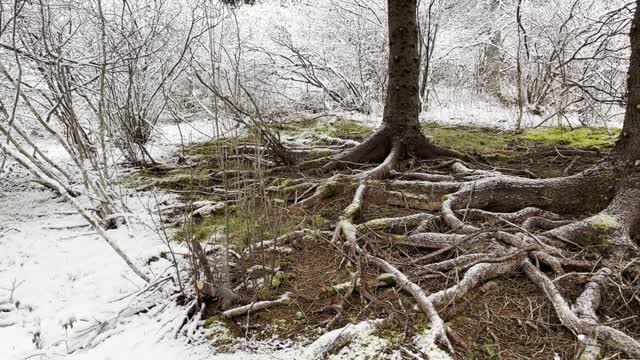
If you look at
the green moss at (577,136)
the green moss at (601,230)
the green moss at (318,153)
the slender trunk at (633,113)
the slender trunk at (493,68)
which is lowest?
the green moss at (601,230)

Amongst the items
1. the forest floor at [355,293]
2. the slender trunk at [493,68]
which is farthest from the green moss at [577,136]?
the slender trunk at [493,68]

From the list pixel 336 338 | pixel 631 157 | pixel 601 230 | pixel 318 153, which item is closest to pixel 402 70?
pixel 318 153

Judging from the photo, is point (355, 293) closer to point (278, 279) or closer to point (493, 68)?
point (278, 279)

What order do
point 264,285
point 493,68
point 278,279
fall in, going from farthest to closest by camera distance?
point 493,68
point 278,279
point 264,285

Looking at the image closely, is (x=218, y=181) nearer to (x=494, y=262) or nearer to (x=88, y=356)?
(x=88, y=356)

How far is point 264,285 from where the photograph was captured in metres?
2.76

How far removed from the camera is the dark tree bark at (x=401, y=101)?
4.96 meters

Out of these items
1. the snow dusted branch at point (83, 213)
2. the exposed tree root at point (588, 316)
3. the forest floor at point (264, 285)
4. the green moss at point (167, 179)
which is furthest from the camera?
the green moss at point (167, 179)

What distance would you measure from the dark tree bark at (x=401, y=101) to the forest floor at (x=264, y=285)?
297 millimetres

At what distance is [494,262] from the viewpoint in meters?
2.64

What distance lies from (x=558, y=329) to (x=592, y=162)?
372 cm

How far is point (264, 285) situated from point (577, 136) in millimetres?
6386

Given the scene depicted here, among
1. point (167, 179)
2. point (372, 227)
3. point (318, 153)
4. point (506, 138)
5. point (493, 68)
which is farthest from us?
point (493, 68)

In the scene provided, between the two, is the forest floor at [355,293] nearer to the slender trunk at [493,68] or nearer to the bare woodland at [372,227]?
the bare woodland at [372,227]
